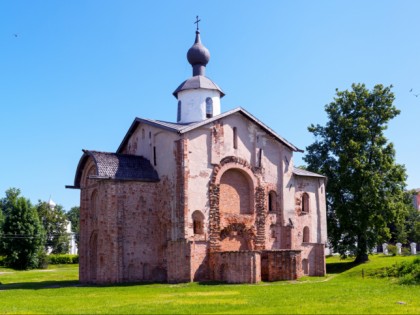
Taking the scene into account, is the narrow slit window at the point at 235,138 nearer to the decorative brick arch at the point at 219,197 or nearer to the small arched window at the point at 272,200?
the decorative brick arch at the point at 219,197

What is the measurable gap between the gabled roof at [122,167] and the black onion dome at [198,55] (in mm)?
8073

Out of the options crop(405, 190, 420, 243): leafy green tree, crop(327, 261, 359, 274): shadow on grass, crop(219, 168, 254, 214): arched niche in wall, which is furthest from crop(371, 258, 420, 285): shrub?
crop(405, 190, 420, 243): leafy green tree

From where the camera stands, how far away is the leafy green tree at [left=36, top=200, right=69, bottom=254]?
67000 mm

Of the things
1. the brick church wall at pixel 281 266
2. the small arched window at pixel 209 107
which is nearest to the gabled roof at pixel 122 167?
the small arched window at pixel 209 107

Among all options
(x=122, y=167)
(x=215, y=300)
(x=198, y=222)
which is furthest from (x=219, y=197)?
(x=215, y=300)

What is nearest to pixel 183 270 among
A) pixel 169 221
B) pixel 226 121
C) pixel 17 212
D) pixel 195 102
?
pixel 169 221

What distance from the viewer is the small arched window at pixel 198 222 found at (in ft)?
92.6

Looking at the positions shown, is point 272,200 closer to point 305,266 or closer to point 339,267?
point 305,266

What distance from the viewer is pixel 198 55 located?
35.0 metres

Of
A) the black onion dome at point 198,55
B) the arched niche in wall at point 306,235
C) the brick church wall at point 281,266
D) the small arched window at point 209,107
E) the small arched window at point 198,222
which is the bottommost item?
the brick church wall at point 281,266

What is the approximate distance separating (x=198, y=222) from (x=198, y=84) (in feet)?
31.9

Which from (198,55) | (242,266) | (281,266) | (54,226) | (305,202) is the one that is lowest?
(281,266)

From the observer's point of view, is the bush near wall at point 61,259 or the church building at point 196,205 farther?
the bush near wall at point 61,259

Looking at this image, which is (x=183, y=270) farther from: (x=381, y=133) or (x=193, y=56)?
(x=381, y=133)
